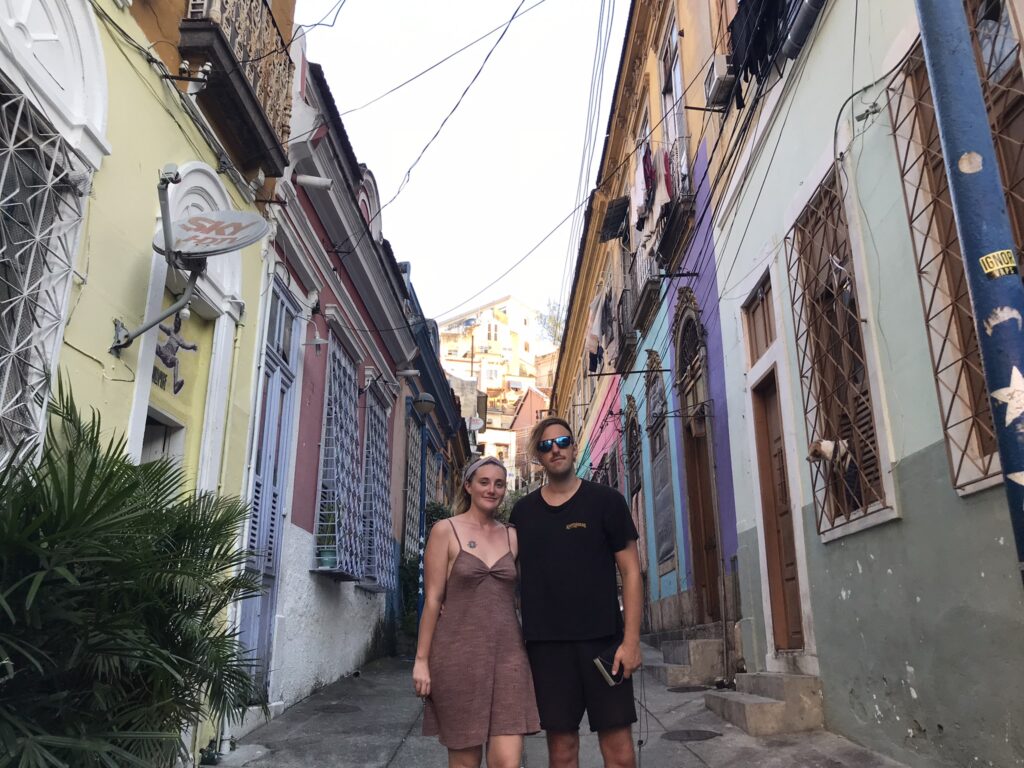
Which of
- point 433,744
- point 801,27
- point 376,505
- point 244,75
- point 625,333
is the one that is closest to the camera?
point 433,744

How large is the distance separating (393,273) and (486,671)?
30.8ft

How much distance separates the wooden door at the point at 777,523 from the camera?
20.4ft

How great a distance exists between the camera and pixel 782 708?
5059mm

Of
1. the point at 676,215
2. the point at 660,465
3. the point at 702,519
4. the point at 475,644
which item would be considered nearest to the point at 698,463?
the point at 702,519

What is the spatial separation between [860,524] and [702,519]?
515 centimetres

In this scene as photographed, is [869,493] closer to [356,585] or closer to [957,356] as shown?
[957,356]

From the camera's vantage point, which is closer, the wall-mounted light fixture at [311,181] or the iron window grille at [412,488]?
the wall-mounted light fixture at [311,181]

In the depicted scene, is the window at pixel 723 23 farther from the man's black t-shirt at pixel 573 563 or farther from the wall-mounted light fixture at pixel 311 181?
the man's black t-shirt at pixel 573 563

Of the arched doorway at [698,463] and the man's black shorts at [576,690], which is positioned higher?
the arched doorway at [698,463]

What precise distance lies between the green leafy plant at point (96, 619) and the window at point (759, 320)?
16.1 ft

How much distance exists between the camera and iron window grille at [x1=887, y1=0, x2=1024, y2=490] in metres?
3.38

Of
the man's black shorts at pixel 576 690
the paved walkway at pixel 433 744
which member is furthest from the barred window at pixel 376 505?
the man's black shorts at pixel 576 690

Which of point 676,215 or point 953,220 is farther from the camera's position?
point 676,215

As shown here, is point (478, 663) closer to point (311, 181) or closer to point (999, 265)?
point (999, 265)
